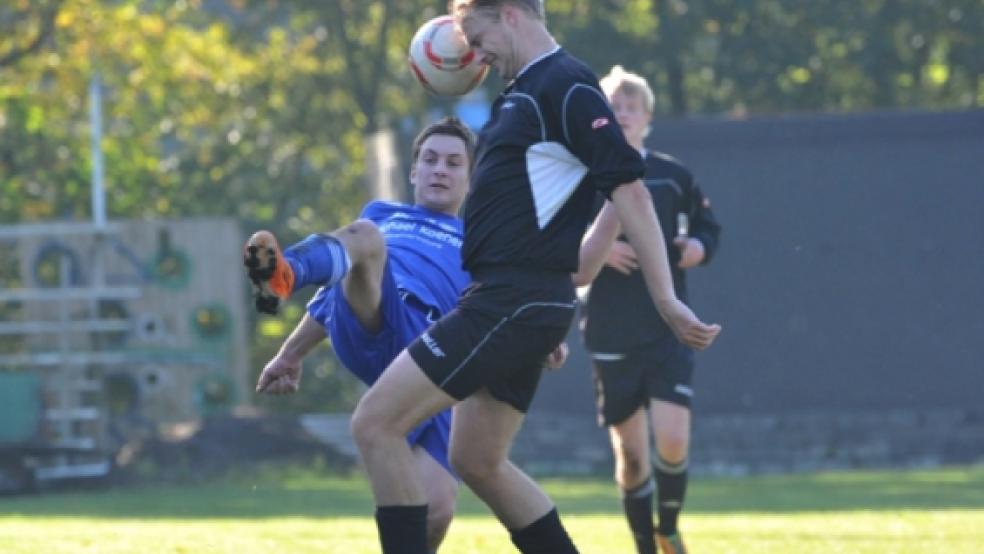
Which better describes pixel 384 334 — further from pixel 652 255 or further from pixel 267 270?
pixel 267 270

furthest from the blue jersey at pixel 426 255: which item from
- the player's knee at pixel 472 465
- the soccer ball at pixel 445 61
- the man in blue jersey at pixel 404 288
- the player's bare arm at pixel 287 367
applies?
the player's knee at pixel 472 465

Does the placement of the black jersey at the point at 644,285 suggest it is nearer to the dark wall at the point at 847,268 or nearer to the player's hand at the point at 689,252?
the player's hand at the point at 689,252

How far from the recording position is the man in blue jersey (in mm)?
6527

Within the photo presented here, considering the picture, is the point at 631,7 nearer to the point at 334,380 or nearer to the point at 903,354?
the point at 334,380

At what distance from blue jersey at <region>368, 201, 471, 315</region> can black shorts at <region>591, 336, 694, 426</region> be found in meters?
2.37

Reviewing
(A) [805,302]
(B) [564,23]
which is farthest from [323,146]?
(A) [805,302]

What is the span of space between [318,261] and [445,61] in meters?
1.26

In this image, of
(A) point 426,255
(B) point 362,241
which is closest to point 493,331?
(B) point 362,241

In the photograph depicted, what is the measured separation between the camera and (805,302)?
19.3 meters

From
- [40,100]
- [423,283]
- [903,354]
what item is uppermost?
[423,283]

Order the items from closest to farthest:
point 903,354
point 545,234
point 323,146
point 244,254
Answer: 1. point 244,254
2. point 545,234
3. point 903,354
4. point 323,146

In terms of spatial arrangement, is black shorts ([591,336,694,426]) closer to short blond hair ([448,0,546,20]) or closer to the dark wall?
short blond hair ([448,0,546,20])

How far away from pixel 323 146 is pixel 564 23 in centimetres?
378

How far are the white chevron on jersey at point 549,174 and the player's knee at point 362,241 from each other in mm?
465
